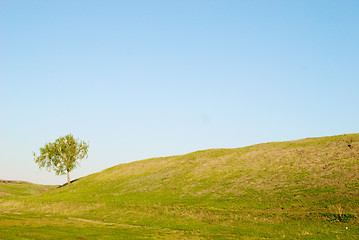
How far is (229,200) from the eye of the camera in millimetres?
59344

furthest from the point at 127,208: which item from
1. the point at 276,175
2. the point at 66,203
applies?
the point at 276,175

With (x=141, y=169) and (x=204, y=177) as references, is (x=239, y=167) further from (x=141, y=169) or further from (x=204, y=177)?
(x=141, y=169)

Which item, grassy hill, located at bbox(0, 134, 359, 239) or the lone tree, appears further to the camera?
the lone tree

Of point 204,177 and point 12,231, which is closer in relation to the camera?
point 12,231

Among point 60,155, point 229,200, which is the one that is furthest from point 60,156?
point 229,200

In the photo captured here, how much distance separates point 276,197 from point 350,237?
21.8 metres

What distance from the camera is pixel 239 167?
8294 centimetres

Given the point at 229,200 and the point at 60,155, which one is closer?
the point at 229,200

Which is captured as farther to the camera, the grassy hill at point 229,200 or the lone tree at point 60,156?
the lone tree at point 60,156

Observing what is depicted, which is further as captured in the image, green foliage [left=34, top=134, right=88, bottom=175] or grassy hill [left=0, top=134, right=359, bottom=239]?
green foliage [left=34, top=134, right=88, bottom=175]

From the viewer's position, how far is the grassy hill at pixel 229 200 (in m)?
41.0

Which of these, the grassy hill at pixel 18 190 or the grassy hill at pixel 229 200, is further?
the grassy hill at pixel 18 190

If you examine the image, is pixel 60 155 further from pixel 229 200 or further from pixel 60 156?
pixel 229 200

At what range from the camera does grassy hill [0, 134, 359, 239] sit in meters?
41.0
